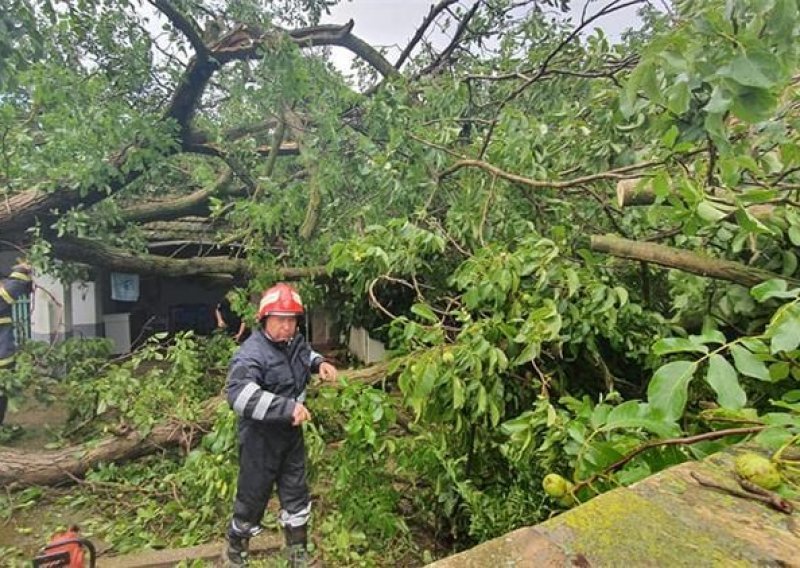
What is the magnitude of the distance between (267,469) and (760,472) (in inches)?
105

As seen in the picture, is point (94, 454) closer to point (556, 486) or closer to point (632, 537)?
point (556, 486)

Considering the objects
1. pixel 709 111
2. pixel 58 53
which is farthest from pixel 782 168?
pixel 58 53

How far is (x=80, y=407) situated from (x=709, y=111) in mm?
5903

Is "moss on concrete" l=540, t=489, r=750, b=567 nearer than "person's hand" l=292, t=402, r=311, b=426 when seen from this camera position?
Yes

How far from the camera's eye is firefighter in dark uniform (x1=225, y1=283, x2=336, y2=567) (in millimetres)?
2904

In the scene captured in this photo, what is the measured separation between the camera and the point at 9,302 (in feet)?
17.7

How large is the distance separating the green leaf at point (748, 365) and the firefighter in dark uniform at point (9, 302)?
6359mm

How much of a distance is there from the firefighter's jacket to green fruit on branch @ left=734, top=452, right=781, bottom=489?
2.19 meters

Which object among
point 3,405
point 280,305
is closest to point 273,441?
point 280,305

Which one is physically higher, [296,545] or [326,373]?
[326,373]

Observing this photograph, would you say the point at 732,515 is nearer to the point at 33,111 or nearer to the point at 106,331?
the point at 33,111

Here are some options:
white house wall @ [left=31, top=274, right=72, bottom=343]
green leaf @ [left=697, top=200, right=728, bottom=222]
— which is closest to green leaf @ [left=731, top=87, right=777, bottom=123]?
green leaf @ [left=697, top=200, right=728, bottom=222]

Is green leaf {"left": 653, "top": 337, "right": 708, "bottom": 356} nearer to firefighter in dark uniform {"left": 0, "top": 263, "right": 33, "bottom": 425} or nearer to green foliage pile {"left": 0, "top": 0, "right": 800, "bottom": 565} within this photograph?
green foliage pile {"left": 0, "top": 0, "right": 800, "bottom": 565}

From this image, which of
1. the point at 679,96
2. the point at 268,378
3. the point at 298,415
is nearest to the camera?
the point at 679,96
